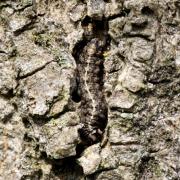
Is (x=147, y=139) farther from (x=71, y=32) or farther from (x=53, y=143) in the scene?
(x=71, y=32)

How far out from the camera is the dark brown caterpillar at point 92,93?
8.74 ft

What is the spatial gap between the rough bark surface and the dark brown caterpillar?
0.07 feet

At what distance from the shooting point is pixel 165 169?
2.62 m

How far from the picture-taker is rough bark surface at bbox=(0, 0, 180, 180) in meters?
2.60

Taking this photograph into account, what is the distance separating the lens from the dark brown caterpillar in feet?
8.74

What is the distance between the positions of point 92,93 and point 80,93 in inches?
2.0

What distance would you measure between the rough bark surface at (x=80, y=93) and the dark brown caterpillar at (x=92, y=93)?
0.02 meters

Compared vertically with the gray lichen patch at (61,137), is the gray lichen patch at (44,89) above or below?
above

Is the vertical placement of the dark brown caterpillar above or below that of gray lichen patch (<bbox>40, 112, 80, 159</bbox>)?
above

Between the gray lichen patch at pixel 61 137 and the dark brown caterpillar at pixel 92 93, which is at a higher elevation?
the dark brown caterpillar at pixel 92 93

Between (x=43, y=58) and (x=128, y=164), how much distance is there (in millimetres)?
551

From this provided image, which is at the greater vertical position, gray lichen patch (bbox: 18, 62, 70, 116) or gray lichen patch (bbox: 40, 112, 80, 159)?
gray lichen patch (bbox: 18, 62, 70, 116)

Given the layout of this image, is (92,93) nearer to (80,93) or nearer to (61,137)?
(80,93)

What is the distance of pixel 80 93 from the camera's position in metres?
2.69
